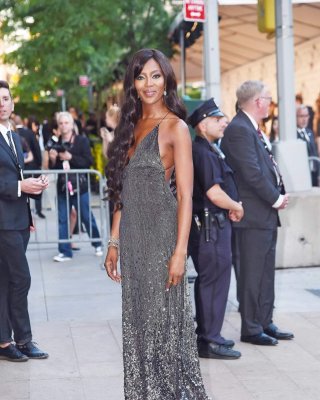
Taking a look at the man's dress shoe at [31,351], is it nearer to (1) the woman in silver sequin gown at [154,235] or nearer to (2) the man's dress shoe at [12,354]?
(2) the man's dress shoe at [12,354]

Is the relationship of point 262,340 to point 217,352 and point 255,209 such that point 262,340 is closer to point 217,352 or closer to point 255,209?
point 217,352

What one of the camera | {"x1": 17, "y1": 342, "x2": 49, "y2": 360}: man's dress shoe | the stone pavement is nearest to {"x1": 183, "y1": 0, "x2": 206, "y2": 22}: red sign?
the camera

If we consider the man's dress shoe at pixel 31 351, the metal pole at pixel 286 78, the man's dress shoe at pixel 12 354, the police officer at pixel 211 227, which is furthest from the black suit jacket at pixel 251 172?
the metal pole at pixel 286 78

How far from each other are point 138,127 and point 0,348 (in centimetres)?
268

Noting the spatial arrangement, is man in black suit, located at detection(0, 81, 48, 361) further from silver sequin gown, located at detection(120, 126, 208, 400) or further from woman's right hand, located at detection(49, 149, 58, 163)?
woman's right hand, located at detection(49, 149, 58, 163)

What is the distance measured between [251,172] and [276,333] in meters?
1.25

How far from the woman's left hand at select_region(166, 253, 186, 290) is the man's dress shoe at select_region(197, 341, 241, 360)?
2268 mm

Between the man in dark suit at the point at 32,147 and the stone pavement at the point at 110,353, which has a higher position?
the man in dark suit at the point at 32,147

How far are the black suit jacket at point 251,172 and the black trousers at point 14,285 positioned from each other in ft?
5.24

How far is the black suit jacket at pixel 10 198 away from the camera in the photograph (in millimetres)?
6477

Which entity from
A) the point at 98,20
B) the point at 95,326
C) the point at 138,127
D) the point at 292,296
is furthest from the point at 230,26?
the point at 138,127

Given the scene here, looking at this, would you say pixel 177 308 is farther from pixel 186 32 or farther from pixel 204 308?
pixel 186 32

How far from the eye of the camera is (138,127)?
183 inches

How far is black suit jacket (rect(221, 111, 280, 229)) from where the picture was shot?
686cm
